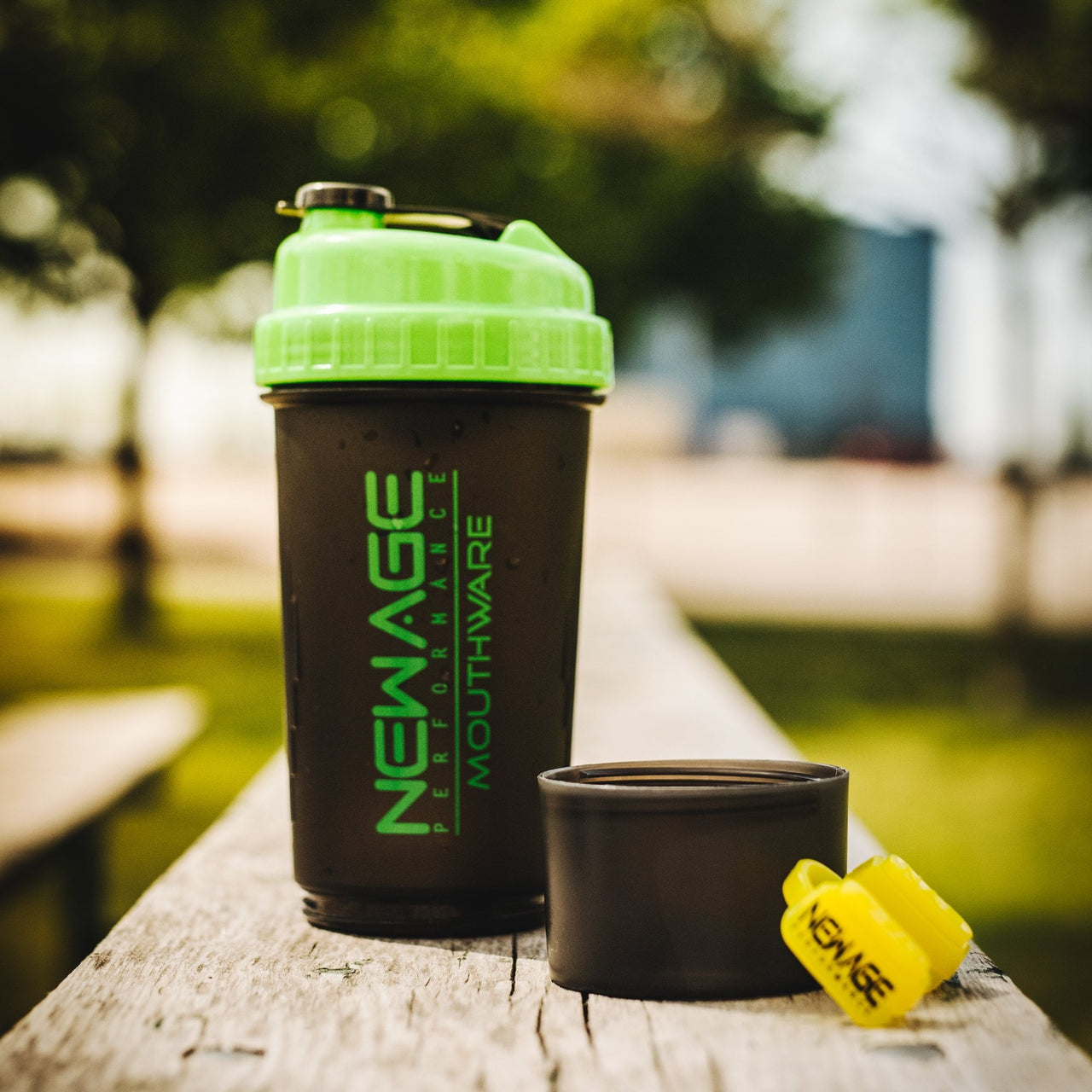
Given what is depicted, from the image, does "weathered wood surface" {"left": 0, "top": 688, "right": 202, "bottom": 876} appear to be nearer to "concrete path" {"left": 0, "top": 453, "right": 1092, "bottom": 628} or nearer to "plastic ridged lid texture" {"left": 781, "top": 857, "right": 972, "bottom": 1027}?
"plastic ridged lid texture" {"left": 781, "top": 857, "right": 972, "bottom": 1027}

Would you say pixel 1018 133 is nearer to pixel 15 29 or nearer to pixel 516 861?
pixel 15 29

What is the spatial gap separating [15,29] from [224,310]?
287cm

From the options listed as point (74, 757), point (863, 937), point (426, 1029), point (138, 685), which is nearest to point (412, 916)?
point (426, 1029)

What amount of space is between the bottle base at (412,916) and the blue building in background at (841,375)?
3836 cm

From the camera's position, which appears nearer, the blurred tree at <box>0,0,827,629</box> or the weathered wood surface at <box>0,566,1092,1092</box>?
the weathered wood surface at <box>0,566,1092,1092</box>

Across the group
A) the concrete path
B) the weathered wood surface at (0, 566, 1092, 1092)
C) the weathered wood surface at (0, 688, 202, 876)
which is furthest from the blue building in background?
the weathered wood surface at (0, 566, 1092, 1092)

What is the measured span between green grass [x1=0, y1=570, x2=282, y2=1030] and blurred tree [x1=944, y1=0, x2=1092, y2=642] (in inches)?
163

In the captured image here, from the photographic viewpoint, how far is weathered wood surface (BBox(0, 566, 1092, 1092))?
2.85 ft

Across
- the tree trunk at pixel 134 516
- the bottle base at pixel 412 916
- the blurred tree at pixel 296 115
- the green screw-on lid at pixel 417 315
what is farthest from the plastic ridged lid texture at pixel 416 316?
the tree trunk at pixel 134 516

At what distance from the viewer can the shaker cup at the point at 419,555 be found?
1.18 meters

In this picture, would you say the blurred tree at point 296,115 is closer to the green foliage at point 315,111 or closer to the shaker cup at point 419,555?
the green foliage at point 315,111

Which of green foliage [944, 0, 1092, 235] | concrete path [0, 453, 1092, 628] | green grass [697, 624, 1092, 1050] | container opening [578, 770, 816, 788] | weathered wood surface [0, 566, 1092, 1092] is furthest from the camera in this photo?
concrete path [0, 453, 1092, 628]

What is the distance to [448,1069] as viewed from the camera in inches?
34.9

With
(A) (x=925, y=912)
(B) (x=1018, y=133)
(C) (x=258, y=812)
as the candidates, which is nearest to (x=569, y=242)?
(B) (x=1018, y=133)
